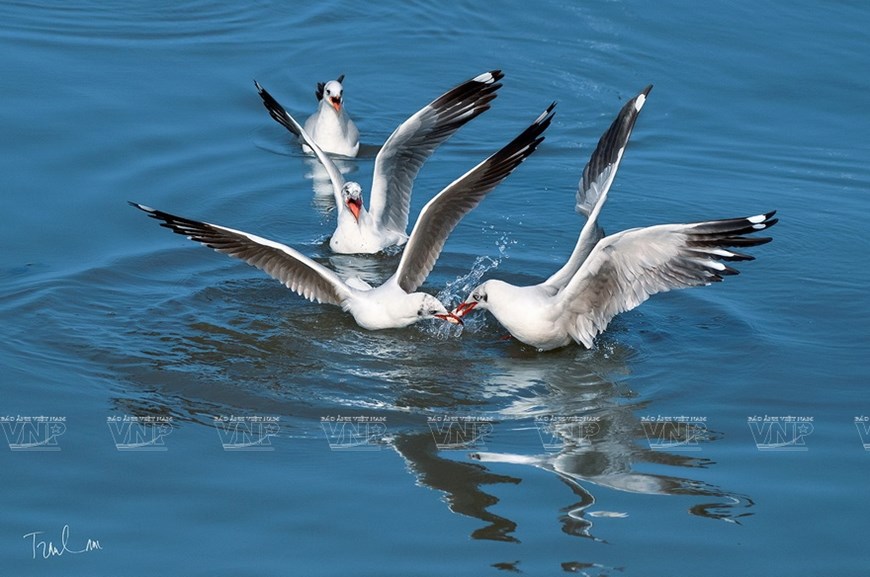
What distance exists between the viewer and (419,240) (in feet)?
29.3

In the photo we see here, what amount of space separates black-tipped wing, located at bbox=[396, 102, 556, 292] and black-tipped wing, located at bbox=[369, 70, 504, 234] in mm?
1252

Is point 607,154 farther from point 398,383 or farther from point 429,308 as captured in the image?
point 398,383

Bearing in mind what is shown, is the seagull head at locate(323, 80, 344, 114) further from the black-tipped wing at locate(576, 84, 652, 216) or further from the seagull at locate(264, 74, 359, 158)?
the black-tipped wing at locate(576, 84, 652, 216)

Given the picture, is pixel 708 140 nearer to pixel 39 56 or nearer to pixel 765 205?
pixel 765 205

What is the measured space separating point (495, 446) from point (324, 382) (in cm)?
130

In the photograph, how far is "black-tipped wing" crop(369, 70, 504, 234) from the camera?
10.3m

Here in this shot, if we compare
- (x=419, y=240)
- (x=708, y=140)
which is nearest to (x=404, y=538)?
(x=419, y=240)

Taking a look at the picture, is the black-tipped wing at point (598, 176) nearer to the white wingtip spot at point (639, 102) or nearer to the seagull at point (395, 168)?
the white wingtip spot at point (639, 102)

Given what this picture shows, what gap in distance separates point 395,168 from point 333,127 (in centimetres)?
171

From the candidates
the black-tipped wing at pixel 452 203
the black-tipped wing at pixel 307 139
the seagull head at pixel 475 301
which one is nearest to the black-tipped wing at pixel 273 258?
the black-tipped wing at pixel 452 203

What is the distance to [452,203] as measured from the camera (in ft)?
29.7
